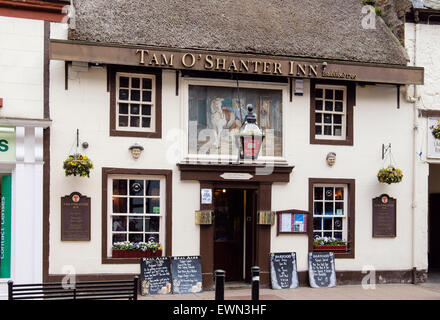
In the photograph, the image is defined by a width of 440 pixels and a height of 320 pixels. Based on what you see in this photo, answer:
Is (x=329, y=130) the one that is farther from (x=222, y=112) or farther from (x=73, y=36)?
(x=73, y=36)

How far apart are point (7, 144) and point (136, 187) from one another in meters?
2.72

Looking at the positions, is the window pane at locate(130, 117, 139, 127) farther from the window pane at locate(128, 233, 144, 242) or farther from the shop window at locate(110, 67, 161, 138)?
the window pane at locate(128, 233, 144, 242)

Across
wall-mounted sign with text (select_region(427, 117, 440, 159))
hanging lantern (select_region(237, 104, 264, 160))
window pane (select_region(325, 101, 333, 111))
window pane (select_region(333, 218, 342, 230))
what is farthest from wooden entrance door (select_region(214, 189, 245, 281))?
wall-mounted sign with text (select_region(427, 117, 440, 159))

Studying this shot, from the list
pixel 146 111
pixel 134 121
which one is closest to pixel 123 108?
pixel 134 121

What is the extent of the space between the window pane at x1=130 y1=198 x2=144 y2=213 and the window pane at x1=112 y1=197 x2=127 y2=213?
0.15 metres

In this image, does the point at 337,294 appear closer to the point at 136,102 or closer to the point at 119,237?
the point at 119,237

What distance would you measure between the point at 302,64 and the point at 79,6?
4.95m

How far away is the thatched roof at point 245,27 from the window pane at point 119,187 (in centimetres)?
290

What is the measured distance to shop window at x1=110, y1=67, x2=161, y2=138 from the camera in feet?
40.3

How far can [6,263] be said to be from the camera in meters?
11.6

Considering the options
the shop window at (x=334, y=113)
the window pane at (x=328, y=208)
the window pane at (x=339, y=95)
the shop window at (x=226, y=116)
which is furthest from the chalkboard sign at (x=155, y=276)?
the window pane at (x=339, y=95)

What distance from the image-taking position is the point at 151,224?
12.5m

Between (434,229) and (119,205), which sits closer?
(119,205)
